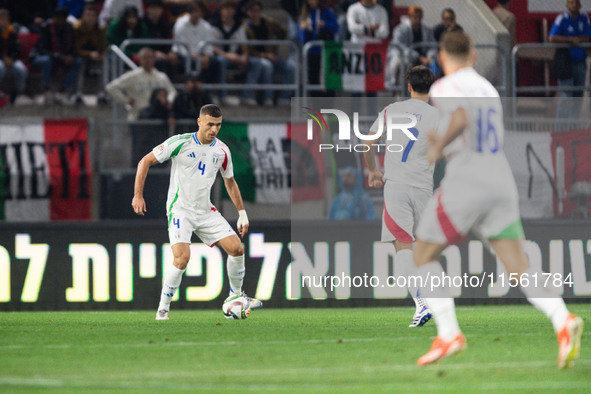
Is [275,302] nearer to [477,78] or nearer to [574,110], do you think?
[574,110]

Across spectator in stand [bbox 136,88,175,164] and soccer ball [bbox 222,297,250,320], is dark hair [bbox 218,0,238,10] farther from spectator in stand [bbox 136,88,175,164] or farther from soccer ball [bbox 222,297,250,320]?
soccer ball [bbox 222,297,250,320]

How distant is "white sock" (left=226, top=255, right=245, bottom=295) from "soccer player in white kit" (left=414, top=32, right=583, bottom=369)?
433 centimetres

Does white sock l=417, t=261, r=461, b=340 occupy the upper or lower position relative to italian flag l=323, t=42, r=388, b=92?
lower

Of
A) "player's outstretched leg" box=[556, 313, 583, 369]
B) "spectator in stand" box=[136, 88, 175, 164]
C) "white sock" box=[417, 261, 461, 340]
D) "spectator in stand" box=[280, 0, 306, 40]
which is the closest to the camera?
"player's outstretched leg" box=[556, 313, 583, 369]

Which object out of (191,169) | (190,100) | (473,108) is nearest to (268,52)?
(190,100)

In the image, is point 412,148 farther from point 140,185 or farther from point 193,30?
point 193,30

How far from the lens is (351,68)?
14766 millimetres

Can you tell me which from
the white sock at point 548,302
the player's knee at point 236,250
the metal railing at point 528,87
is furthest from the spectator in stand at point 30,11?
the white sock at point 548,302

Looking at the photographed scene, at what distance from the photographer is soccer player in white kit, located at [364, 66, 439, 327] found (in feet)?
30.9

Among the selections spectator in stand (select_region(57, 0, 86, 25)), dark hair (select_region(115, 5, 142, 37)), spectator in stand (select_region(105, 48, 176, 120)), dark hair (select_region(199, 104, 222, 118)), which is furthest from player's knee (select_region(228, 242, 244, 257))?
spectator in stand (select_region(57, 0, 86, 25))

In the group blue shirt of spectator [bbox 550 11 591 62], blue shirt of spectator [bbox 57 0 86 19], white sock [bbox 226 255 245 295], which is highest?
blue shirt of spectator [bbox 57 0 86 19]

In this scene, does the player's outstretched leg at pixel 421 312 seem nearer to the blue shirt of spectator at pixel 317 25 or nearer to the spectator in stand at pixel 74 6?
the blue shirt of spectator at pixel 317 25

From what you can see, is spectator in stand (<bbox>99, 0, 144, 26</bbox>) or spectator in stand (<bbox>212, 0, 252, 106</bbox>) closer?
spectator in stand (<bbox>212, 0, 252, 106</bbox>)

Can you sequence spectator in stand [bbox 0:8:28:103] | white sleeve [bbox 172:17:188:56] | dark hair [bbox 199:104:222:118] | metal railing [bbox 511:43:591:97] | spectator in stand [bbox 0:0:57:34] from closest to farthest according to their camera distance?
1. dark hair [bbox 199:104:222:118]
2. metal railing [bbox 511:43:591:97]
3. white sleeve [bbox 172:17:188:56]
4. spectator in stand [bbox 0:8:28:103]
5. spectator in stand [bbox 0:0:57:34]
